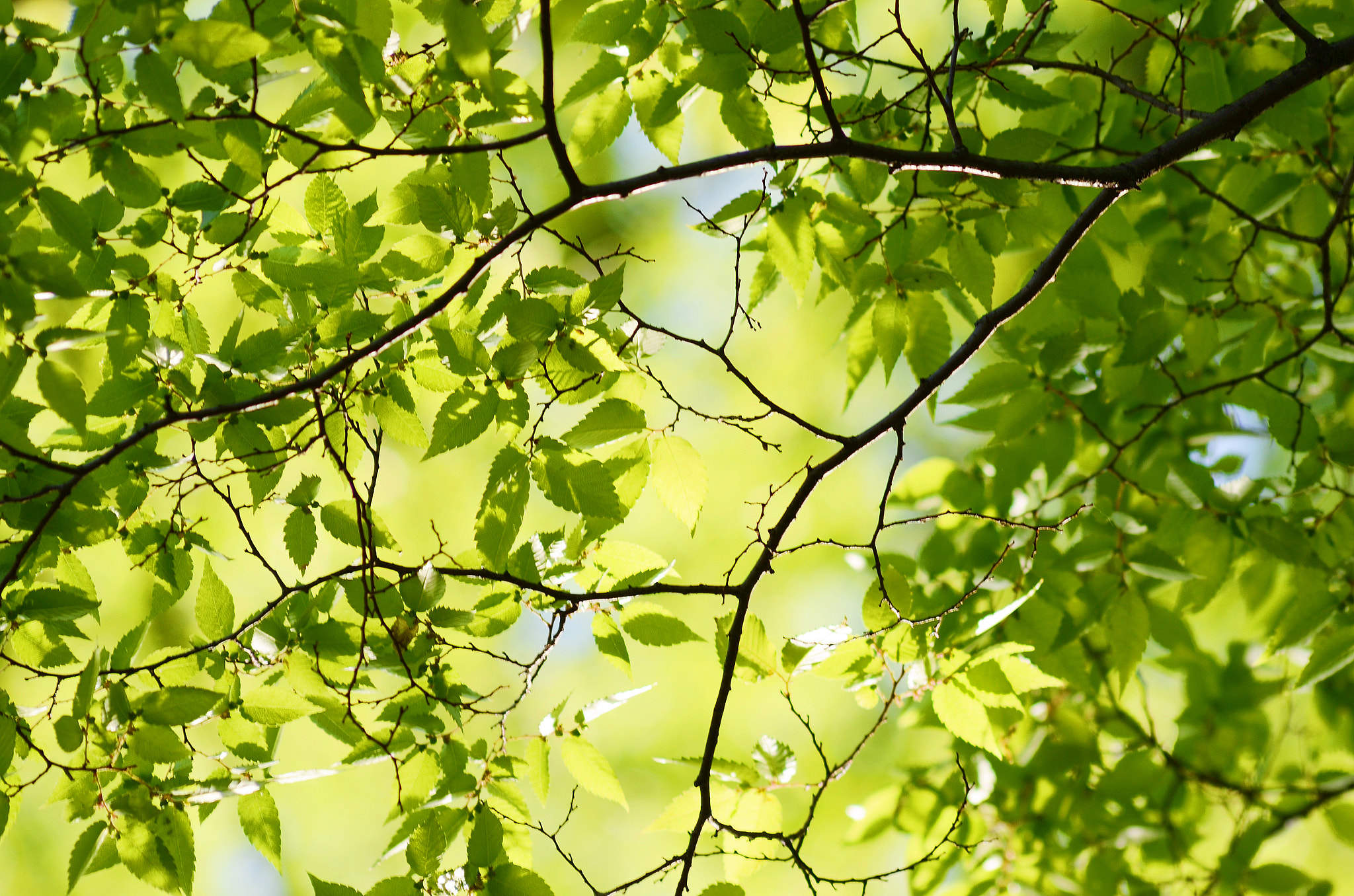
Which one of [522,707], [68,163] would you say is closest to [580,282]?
[68,163]

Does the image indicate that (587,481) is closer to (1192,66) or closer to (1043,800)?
(1192,66)

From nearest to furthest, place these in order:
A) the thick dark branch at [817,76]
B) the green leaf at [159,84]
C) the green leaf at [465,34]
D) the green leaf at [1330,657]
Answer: the green leaf at [465,34], the green leaf at [159,84], the thick dark branch at [817,76], the green leaf at [1330,657]

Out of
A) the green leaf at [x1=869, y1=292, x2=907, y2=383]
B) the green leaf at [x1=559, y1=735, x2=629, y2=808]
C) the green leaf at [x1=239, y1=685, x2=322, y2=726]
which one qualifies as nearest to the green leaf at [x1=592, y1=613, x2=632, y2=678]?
the green leaf at [x1=559, y1=735, x2=629, y2=808]

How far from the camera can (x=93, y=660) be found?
136 cm

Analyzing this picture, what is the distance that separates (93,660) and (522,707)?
346 centimetres

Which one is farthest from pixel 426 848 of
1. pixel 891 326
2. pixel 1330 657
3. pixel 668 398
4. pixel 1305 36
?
pixel 1305 36

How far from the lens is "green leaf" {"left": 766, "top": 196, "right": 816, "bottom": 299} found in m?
1.72

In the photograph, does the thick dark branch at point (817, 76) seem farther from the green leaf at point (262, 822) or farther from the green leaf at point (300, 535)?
the green leaf at point (262, 822)

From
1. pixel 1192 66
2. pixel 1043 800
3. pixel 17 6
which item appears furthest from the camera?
pixel 17 6

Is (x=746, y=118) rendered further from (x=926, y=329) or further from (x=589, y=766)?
(x=589, y=766)

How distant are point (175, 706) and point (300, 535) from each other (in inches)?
14.0

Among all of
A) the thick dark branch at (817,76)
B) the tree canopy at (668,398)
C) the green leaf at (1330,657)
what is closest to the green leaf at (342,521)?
the tree canopy at (668,398)

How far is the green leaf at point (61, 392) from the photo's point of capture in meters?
1.14

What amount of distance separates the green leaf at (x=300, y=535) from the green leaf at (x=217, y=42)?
2.79 feet
